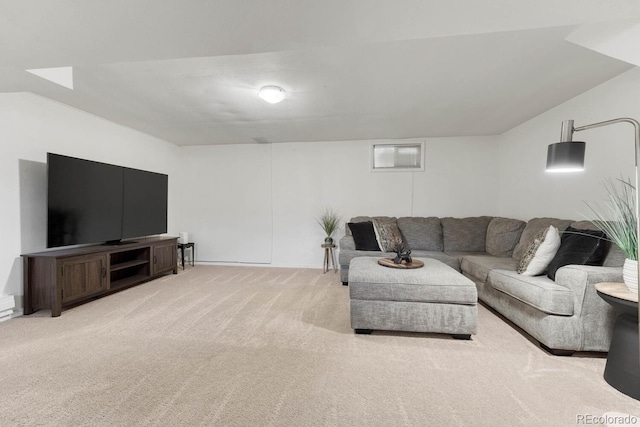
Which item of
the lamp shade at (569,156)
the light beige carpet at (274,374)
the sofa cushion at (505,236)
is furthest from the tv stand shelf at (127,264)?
the sofa cushion at (505,236)

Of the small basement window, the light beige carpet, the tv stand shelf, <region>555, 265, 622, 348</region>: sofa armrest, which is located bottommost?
the light beige carpet

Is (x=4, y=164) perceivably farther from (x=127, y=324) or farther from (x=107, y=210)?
(x=127, y=324)

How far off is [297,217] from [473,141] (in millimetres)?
3359

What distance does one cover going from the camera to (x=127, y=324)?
2473mm

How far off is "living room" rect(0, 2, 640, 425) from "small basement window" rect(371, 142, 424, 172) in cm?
11

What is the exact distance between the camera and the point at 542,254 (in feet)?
7.80

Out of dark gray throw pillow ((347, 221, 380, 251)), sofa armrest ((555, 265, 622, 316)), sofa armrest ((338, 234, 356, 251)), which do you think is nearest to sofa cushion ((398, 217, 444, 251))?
dark gray throw pillow ((347, 221, 380, 251))

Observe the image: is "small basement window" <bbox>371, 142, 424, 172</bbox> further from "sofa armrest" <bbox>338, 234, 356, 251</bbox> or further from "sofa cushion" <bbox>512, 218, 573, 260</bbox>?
"sofa cushion" <bbox>512, 218, 573, 260</bbox>

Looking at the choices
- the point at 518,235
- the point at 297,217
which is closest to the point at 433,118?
the point at 518,235

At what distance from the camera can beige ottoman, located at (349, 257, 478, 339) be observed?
2.21 m

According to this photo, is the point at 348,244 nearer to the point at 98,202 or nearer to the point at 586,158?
the point at 586,158

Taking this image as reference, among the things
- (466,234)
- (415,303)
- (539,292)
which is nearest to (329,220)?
(466,234)

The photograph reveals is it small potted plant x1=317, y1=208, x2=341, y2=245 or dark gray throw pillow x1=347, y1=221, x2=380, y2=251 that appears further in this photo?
small potted plant x1=317, y1=208, x2=341, y2=245

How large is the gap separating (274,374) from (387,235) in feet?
9.08
